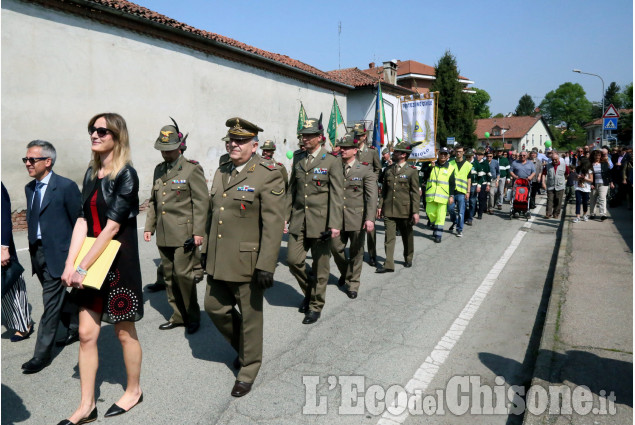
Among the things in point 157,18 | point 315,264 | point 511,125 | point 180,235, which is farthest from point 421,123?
point 511,125

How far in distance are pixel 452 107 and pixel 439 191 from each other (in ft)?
137

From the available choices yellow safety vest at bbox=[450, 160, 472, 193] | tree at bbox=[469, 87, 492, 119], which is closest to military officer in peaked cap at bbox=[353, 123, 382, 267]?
yellow safety vest at bbox=[450, 160, 472, 193]

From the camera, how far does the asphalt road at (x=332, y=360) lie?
11.3ft

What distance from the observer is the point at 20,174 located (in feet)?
36.8

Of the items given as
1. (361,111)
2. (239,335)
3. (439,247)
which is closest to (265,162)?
(239,335)

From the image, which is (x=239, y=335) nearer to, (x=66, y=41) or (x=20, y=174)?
(x=20, y=174)

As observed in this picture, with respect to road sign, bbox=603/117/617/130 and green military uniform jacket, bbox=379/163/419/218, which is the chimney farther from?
green military uniform jacket, bbox=379/163/419/218

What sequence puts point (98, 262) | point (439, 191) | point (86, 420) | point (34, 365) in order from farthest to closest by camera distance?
point (439, 191) → point (34, 365) → point (86, 420) → point (98, 262)

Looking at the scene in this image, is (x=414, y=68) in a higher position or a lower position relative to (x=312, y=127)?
higher

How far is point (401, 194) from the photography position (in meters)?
7.81

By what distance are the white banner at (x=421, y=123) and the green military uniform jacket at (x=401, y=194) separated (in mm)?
6394

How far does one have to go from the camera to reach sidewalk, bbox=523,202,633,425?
331 cm

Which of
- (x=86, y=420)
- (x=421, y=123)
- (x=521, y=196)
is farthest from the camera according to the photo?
(x=421, y=123)

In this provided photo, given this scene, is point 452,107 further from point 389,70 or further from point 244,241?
point 244,241
